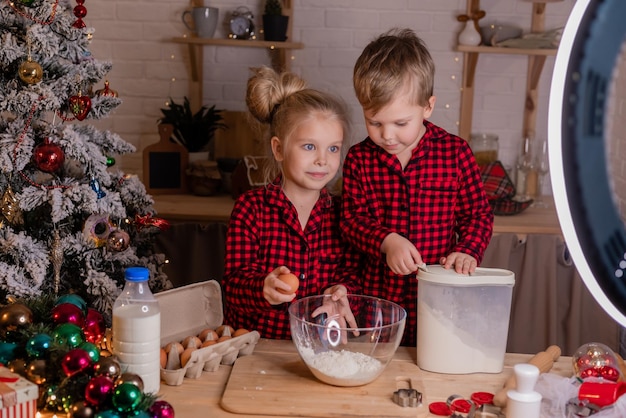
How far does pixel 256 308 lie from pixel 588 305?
1.77 meters

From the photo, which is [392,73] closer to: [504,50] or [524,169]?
[504,50]

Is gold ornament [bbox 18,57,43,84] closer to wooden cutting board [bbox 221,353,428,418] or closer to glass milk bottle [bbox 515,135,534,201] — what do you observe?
wooden cutting board [bbox 221,353,428,418]

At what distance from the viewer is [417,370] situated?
141cm

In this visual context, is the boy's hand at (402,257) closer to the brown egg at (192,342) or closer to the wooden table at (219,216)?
the brown egg at (192,342)

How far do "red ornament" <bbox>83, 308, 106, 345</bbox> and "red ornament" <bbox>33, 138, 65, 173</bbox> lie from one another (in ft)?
2.00

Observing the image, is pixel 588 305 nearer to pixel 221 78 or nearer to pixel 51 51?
pixel 221 78

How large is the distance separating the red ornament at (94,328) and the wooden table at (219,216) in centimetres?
160

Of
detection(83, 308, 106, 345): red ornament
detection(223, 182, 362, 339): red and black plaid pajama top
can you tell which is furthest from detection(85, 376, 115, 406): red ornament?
detection(223, 182, 362, 339): red and black plaid pajama top

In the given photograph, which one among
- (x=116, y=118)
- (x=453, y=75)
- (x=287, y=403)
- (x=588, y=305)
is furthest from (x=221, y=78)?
(x=287, y=403)

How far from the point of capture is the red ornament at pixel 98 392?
42.8 inches

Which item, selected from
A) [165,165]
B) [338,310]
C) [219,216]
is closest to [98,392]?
[338,310]

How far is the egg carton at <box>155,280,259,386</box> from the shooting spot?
1.32 meters

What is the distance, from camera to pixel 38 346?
119 centimetres

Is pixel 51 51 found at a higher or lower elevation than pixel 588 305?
higher
